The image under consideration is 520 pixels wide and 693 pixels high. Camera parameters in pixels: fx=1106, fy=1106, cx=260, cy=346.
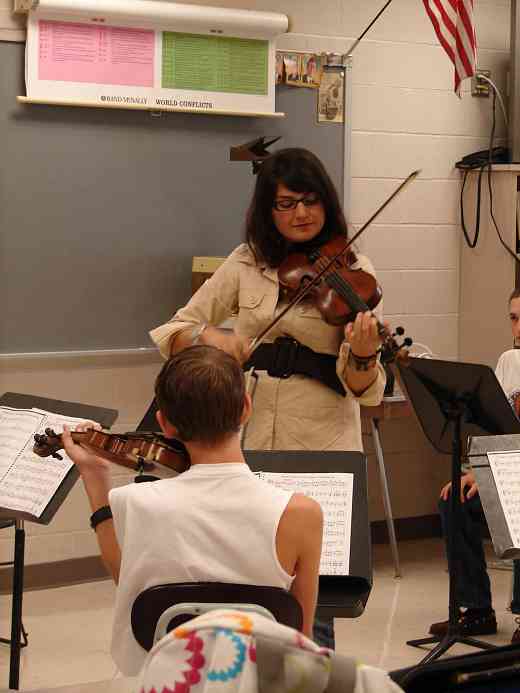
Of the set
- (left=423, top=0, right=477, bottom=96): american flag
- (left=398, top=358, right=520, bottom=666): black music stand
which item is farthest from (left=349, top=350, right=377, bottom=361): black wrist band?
(left=423, top=0, right=477, bottom=96): american flag

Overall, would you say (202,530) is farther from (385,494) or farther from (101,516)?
(385,494)

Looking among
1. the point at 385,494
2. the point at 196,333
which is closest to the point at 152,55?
the point at 196,333

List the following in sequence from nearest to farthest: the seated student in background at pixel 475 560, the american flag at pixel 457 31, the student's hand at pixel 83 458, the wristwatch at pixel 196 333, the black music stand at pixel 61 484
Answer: the student's hand at pixel 83 458, the black music stand at pixel 61 484, the wristwatch at pixel 196 333, the seated student in background at pixel 475 560, the american flag at pixel 457 31

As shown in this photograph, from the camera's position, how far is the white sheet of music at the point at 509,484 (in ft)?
8.54

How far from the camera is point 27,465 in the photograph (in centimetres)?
261

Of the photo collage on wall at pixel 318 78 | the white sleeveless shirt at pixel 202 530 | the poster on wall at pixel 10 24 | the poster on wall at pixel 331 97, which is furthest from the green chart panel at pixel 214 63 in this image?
the white sleeveless shirt at pixel 202 530

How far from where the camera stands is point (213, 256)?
4352mm

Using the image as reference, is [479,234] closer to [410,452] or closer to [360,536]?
[410,452]

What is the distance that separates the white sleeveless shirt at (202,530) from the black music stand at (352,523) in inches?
13.5

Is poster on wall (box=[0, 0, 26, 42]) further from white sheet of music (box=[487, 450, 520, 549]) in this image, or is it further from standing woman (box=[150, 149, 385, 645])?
white sheet of music (box=[487, 450, 520, 549])

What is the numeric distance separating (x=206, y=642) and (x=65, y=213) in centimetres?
323

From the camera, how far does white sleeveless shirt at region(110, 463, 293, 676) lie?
1.75 metres

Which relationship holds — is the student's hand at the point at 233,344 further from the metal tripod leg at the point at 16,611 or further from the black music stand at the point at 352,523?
the metal tripod leg at the point at 16,611

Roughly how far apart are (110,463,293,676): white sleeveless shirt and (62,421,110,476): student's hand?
0.77 ft
